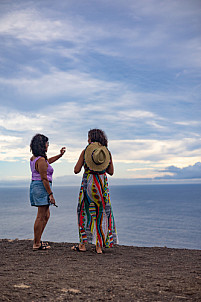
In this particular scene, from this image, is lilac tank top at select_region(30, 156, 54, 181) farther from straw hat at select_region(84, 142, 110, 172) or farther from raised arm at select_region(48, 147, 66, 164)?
straw hat at select_region(84, 142, 110, 172)

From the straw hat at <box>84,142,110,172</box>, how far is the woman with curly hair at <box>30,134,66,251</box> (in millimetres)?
887

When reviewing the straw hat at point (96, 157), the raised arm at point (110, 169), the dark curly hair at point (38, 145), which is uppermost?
the dark curly hair at point (38, 145)

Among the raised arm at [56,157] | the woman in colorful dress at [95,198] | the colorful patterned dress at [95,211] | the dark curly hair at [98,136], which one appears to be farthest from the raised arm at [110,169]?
the raised arm at [56,157]

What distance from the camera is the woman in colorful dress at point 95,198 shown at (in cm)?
647

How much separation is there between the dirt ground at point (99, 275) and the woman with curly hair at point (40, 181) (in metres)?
0.69

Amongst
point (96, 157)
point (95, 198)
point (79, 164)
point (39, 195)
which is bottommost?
point (95, 198)

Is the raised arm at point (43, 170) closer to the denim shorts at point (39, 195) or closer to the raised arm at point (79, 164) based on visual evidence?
the denim shorts at point (39, 195)

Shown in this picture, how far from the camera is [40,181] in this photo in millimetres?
6555

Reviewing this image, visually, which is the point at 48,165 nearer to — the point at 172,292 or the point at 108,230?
the point at 108,230

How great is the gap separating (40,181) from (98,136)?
1.59 meters

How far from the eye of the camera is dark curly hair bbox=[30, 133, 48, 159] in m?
6.58

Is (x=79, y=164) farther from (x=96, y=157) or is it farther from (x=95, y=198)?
(x=95, y=198)

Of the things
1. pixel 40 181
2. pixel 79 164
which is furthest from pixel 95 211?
pixel 40 181

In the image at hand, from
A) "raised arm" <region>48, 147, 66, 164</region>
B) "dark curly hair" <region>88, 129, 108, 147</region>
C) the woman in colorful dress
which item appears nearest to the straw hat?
the woman in colorful dress
